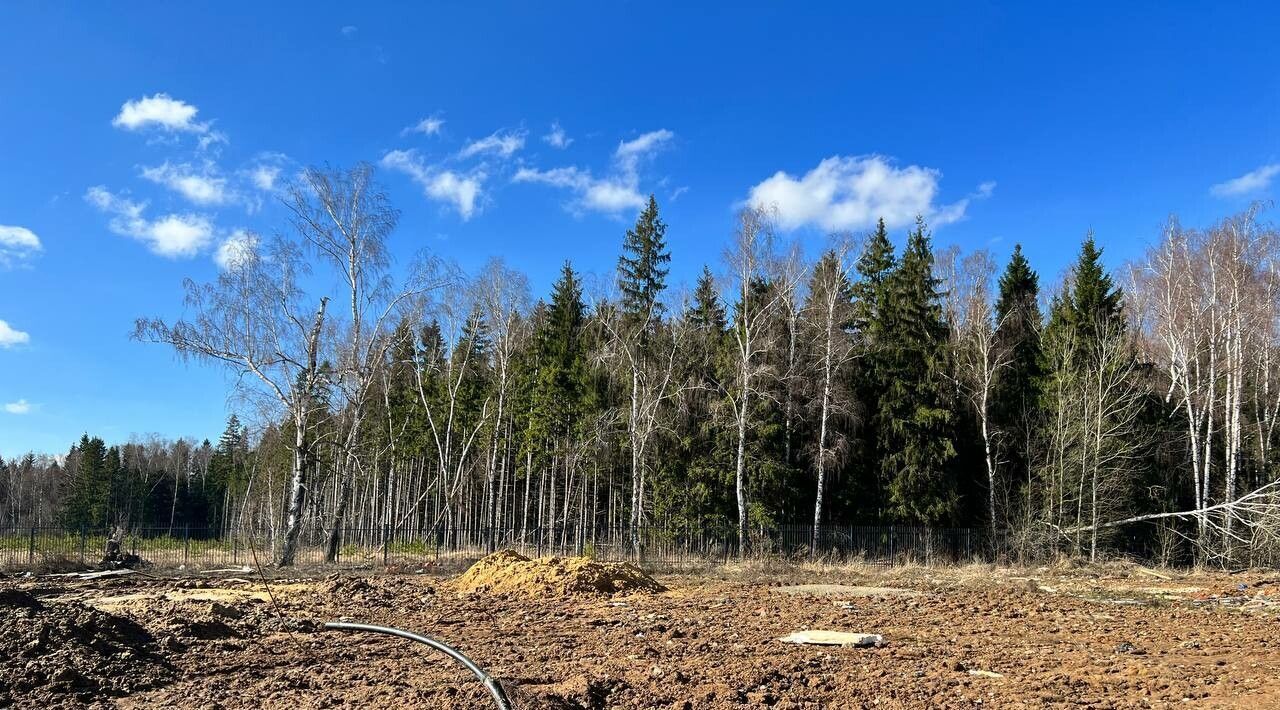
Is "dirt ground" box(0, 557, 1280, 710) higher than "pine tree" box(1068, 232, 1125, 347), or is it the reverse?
"pine tree" box(1068, 232, 1125, 347)

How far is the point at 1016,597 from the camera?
15.0 m

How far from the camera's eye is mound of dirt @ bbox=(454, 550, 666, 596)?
52.6 ft

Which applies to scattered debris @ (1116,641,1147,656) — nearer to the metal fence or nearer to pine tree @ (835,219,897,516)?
the metal fence

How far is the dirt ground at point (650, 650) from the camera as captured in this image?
22.5 feet

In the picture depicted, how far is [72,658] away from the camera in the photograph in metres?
8.34

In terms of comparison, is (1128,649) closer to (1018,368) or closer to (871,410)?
(871,410)

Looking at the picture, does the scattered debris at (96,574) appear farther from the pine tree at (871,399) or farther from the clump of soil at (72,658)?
the pine tree at (871,399)

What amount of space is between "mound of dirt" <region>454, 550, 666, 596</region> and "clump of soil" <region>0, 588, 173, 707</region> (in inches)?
296

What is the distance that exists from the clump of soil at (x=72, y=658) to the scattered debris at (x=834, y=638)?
728 centimetres

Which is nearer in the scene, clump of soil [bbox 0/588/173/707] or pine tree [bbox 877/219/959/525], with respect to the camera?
clump of soil [bbox 0/588/173/707]

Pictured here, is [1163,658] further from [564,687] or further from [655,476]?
[655,476]

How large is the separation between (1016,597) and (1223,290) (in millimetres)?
18711

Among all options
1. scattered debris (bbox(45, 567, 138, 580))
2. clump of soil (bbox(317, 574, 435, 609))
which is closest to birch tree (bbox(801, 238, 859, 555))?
clump of soil (bbox(317, 574, 435, 609))

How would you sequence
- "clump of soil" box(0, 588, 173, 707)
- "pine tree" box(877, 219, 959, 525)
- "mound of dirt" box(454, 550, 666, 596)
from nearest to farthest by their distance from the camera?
"clump of soil" box(0, 588, 173, 707) < "mound of dirt" box(454, 550, 666, 596) < "pine tree" box(877, 219, 959, 525)
